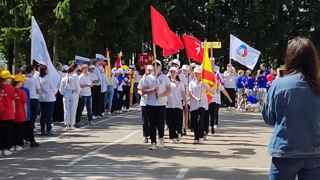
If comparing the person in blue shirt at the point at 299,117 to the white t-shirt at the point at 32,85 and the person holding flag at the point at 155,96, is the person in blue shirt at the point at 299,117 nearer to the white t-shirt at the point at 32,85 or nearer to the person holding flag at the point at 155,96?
the person holding flag at the point at 155,96

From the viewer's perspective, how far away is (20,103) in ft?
36.6

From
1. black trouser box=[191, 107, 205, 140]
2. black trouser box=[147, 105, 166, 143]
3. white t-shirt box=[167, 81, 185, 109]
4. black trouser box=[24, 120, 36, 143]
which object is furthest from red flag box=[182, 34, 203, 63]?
black trouser box=[24, 120, 36, 143]

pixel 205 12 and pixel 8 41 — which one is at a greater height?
pixel 205 12

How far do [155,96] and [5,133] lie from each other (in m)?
3.26

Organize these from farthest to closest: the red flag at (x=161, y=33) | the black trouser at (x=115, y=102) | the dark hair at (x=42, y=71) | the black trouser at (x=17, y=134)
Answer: the black trouser at (x=115, y=102)
the dark hair at (x=42, y=71)
the red flag at (x=161, y=33)
the black trouser at (x=17, y=134)

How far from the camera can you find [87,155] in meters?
10.5

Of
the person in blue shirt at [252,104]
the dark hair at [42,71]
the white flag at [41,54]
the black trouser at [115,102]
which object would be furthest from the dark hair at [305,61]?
the person in blue shirt at [252,104]

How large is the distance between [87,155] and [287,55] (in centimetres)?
673

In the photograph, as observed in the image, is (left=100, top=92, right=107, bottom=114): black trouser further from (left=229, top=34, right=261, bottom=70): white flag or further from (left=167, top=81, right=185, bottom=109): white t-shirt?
(left=167, top=81, right=185, bottom=109): white t-shirt

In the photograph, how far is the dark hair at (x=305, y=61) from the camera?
14.3 feet

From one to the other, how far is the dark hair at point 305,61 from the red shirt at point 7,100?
7361mm

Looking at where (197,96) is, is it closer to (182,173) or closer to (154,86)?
(154,86)

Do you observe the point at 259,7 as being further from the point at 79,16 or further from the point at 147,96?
the point at 147,96

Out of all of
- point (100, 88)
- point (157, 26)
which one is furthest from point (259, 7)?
point (157, 26)
